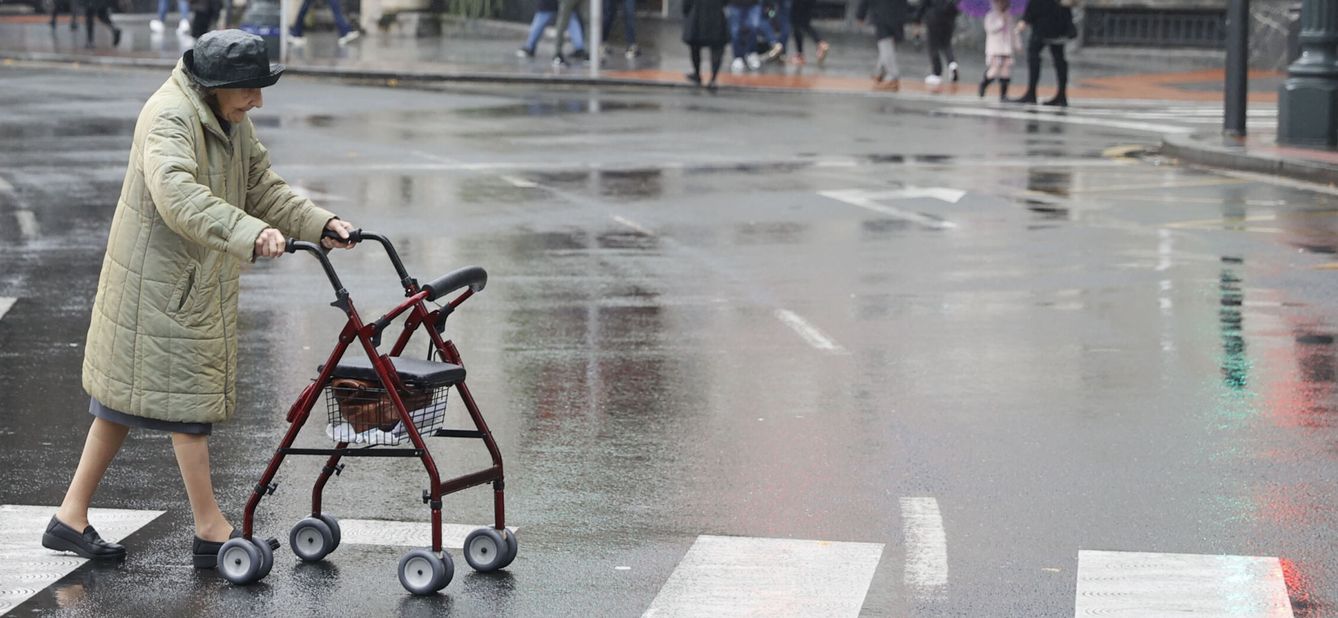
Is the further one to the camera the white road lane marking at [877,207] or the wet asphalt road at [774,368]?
the white road lane marking at [877,207]

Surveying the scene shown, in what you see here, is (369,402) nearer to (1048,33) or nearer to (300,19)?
(1048,33)

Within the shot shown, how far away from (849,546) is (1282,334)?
15.7ft

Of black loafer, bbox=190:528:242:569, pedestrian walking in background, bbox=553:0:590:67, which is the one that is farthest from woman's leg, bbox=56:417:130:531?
pedestrian walking in background, bbox=553:0:590:67

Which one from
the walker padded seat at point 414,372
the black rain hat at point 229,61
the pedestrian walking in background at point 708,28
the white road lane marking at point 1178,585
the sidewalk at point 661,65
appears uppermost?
the pedestrian walking in background at point 708,28

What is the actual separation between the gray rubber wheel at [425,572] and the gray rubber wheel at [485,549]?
0.69 ft

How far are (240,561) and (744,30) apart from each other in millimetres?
27030

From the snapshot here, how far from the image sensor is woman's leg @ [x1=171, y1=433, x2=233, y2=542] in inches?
253

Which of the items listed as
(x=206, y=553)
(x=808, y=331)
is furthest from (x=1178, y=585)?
(x=808, y=331)

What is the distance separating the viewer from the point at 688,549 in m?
6.64

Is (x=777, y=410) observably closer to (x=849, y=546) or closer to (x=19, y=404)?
(x=849, y=546)

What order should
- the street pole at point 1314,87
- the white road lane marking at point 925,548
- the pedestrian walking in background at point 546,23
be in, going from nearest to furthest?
the white road lane marking at point 925,548 → the street pole at point 1314,87 → the pedestrian walking in background at point 546,23

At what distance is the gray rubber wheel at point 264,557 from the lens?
625 cm

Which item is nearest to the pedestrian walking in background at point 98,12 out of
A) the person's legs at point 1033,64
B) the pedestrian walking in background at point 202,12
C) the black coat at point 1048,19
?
the pedestrian walking in background at point 202,12

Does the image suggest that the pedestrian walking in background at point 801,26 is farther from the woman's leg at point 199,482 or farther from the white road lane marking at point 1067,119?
the woman's leg at point 199,482
